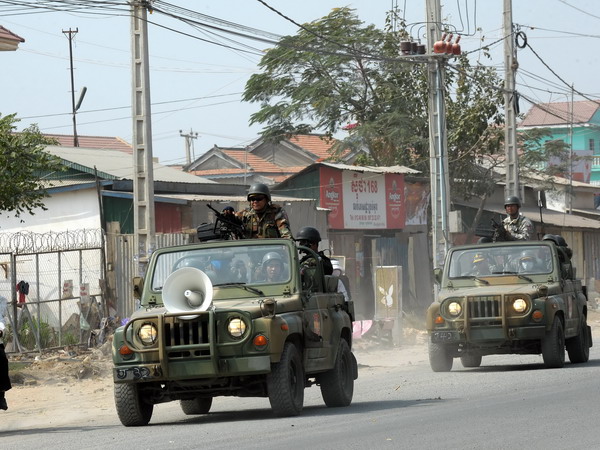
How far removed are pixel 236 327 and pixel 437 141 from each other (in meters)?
15.6

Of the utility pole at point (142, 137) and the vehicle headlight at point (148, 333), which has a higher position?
the utility pole at point (142, 137)

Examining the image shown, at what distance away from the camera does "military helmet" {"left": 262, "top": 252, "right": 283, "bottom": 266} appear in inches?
431

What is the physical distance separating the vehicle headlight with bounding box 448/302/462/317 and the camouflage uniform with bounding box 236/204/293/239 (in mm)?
3821

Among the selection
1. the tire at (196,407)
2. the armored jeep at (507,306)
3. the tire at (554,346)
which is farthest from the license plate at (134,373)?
the tire at (554,346)

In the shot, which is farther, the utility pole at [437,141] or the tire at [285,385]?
the utility pole at [437,141]

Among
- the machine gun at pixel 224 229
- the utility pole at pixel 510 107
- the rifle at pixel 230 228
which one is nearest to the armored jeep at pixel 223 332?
the machine gun at pixel 224 229

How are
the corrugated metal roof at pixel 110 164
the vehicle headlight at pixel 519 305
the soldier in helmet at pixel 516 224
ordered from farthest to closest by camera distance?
the corrugated metal roof at pixel 110 164
the soldier in helmet at pixel 516 224
the vehicle headlight at pixel 519 305

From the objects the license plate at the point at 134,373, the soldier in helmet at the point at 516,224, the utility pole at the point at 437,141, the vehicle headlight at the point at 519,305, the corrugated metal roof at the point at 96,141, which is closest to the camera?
the license plate at the point at 134,373

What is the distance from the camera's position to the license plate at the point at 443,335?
49.8ft

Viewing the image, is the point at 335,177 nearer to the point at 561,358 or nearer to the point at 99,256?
the point at 99,256

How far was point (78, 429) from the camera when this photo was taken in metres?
10.8

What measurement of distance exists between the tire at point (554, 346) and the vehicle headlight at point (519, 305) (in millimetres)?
462

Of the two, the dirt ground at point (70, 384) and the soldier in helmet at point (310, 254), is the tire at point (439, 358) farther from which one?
the soldier in helmet at point (310, 254)

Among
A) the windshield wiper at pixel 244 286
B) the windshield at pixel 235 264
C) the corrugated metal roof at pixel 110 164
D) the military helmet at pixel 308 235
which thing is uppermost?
the corrugated metal roof at pixel 110 164
